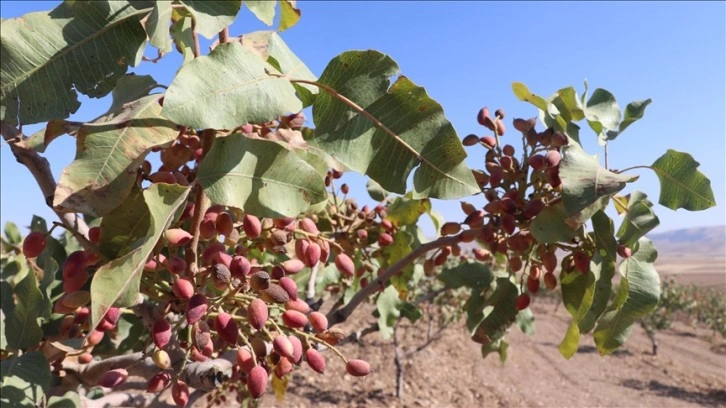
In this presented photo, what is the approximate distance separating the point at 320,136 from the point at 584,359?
10.9m

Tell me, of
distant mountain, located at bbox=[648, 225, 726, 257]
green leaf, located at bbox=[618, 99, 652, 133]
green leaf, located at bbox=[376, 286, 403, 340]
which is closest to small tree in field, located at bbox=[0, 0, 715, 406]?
green leaf, located at bbox=[618, 99, 652, 133]

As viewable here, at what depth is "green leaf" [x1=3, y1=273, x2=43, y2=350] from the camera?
3.92ft

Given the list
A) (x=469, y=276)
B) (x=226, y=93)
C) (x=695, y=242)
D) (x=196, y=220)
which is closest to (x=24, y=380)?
(x=196, y=220)

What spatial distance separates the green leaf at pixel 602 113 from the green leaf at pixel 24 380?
144 centimetres

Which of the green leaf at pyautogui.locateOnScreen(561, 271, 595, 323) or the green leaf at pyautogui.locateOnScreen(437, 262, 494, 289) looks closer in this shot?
the green leaf at pyautogui.locateOnScreen(561, 271, 595, 323)

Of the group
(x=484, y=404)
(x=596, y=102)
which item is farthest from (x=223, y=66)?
(x=484, y=404)

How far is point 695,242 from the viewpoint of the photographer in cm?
11719

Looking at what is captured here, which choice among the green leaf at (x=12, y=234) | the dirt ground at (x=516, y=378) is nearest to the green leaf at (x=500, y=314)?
the green leaf at (x=12, y=234)

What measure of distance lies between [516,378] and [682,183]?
8170mm

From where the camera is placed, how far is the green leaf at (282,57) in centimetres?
97

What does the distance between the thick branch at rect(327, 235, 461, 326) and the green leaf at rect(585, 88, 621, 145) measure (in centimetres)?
50

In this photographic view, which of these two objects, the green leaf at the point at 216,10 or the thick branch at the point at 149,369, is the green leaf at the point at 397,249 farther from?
the green leaf at the point at 216,10

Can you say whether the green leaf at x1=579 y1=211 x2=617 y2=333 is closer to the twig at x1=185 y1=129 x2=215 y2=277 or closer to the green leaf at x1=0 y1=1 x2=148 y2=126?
the twig at x1=185 y1=129 x2=215 y2=277

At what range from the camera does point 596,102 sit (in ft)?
5.14
